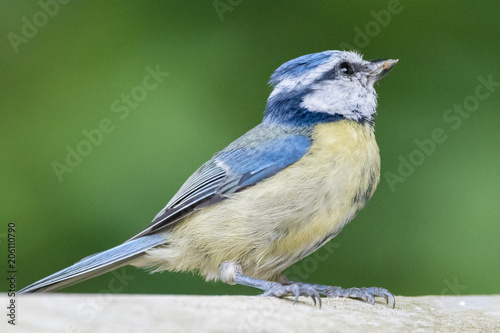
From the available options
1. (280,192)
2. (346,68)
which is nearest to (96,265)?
(280,192)

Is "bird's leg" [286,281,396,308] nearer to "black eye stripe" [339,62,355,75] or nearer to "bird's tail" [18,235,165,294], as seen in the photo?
"bird's tail" [18,235,165,294]

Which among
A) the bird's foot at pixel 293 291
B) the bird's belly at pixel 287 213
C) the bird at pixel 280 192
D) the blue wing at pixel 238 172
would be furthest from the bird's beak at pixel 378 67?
the bird's foot at pixel 293 291

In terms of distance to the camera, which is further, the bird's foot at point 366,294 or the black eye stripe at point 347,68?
the black eye stripe at point 347,68

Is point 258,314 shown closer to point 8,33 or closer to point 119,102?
point 119,102

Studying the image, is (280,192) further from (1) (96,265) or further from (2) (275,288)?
(1) (96,265)

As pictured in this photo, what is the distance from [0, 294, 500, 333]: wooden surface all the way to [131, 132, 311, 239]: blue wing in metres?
0.73

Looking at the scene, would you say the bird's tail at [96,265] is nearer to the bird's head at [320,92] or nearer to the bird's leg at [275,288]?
the bird's leg at [275,288]

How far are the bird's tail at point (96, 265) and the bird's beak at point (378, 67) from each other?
4.41 ft

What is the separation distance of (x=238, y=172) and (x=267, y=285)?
2.02 ft

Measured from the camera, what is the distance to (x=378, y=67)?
3430mm

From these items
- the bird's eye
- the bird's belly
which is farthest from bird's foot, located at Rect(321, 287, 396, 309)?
the bird's eye

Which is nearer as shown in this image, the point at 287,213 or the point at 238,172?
the point at 287,213

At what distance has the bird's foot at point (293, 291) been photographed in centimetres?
257

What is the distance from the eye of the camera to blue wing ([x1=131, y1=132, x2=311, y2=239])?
10.2 ft
